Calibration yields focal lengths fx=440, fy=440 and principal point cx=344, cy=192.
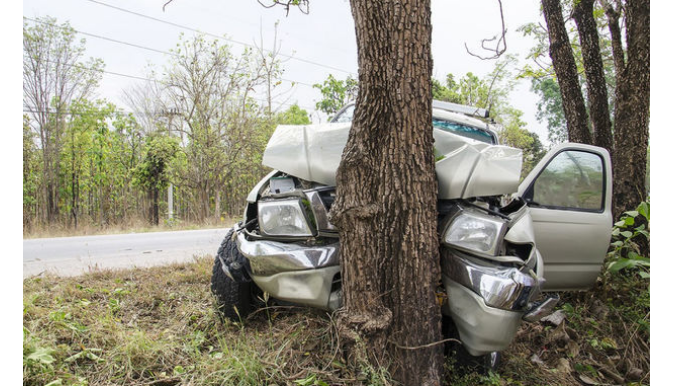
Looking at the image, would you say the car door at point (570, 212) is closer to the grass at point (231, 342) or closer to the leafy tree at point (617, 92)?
the grass at point (231, 342)

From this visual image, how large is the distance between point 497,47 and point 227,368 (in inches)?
116

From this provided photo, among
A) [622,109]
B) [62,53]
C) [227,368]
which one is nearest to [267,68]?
[62,53]

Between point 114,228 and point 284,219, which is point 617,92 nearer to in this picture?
point 284,219

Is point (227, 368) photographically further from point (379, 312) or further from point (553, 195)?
point (553, 195)

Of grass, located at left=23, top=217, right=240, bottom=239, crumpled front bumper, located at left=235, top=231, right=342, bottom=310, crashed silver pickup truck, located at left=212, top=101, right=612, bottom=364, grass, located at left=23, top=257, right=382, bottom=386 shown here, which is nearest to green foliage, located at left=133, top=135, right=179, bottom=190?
grass, located at left=23, top=217, right=240, bottom=239

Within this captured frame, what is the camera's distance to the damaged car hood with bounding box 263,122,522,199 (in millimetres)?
2760

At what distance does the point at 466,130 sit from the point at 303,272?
89.6 inches

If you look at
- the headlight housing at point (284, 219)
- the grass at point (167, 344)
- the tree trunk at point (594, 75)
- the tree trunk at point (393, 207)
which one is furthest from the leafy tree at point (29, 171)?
the tree trunk at point (594, 75)

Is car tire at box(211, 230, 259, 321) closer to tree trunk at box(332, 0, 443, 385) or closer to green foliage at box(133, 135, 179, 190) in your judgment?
tree trunk at box(332, 0, 443, 385)

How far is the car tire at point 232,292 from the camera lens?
3189 mm

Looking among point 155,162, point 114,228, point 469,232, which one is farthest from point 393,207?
point 155,162

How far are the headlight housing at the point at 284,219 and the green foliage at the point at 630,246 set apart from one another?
94.1 inches

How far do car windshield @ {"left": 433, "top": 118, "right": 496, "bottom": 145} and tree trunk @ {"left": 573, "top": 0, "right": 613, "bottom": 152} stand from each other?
6.87 ft
